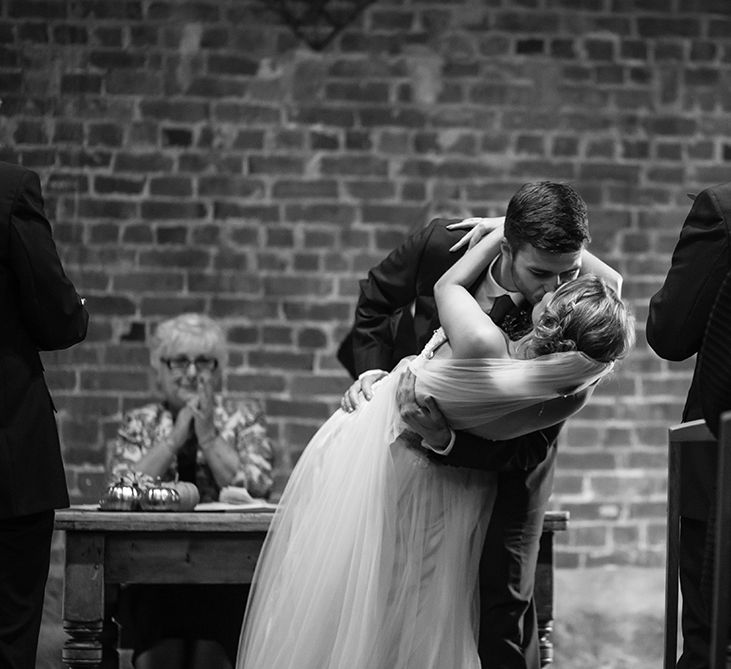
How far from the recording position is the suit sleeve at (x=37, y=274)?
2820 mm

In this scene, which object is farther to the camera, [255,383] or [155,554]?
[255,383]

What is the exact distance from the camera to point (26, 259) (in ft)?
9.25

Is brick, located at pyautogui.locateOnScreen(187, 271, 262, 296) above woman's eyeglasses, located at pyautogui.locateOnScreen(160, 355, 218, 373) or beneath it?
above

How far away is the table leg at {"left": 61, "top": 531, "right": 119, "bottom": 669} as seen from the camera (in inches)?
130

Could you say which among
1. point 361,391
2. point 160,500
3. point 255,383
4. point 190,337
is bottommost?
point 160,500

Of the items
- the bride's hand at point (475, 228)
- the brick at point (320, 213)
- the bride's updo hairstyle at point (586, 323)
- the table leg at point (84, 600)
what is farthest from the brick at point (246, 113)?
the bride's updo hairstyle at point (586, 323)

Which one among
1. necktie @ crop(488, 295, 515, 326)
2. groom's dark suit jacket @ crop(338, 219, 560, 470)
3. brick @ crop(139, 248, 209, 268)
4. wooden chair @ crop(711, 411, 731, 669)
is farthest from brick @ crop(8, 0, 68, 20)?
wooden chair @ crop(711, 411, 731, 669)

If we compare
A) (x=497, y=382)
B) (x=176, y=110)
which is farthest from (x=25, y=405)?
(x=176, y=110)

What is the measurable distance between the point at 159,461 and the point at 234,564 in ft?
2.74

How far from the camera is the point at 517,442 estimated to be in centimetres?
293

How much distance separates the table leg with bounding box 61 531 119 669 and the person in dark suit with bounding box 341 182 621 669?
0.82 meters

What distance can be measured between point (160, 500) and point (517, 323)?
4.10 ft

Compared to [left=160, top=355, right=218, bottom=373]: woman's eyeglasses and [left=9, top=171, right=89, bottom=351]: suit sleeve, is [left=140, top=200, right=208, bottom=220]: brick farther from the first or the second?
[left=9, top=171, right=89, bottom=351]: suit sleeve

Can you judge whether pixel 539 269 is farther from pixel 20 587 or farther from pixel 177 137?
pixel 177 137
